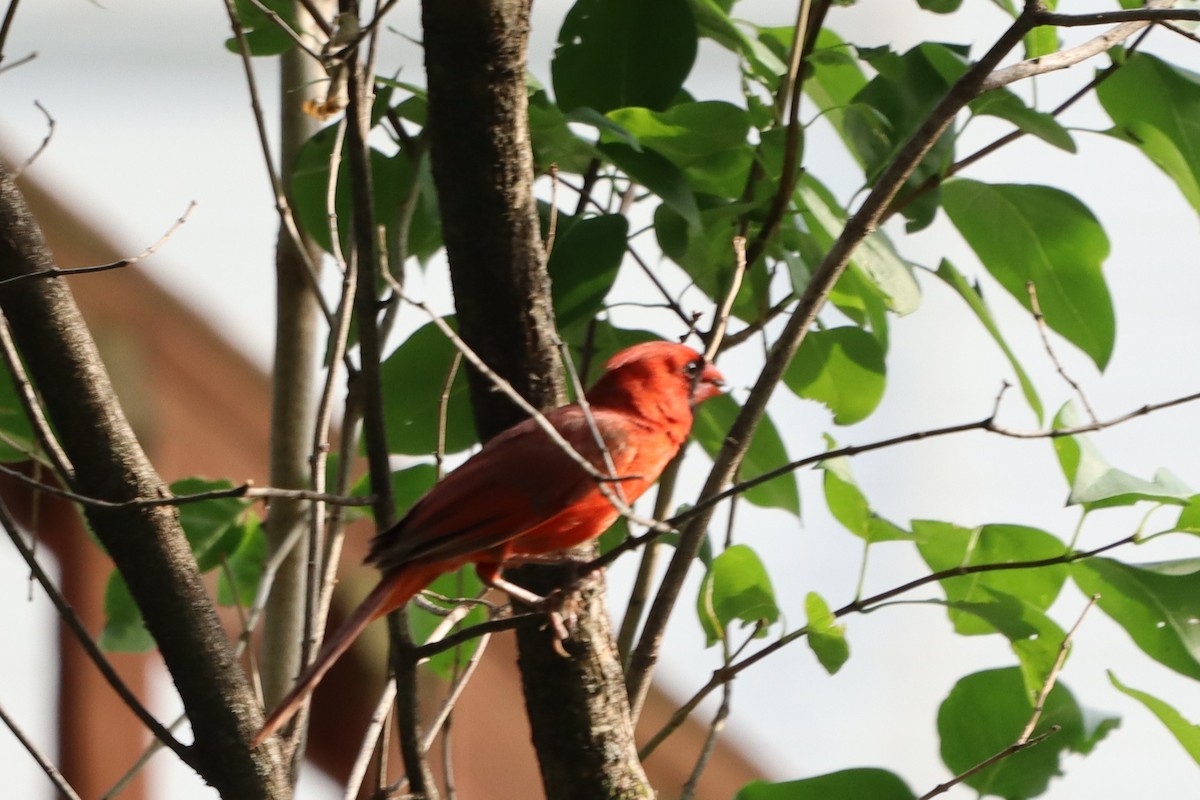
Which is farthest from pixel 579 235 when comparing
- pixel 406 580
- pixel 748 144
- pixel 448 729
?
pixel 448 729

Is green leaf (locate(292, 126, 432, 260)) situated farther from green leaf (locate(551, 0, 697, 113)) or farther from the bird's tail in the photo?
the bird's tail

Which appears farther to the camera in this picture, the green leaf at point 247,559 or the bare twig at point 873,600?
the green leaf at point 247,559

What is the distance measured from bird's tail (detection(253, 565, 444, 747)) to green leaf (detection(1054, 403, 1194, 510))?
0.62 metres

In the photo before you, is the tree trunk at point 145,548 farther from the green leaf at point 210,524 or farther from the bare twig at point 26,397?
the green leaf at point 210,524

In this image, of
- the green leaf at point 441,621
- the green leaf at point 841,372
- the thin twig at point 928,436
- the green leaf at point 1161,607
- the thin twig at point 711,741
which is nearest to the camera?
the thin twig at point 928,436

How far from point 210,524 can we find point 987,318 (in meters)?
0.92

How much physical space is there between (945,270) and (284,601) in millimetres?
861

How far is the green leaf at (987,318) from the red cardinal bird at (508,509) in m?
0.29

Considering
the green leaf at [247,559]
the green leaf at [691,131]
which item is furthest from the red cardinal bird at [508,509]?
the green leaf at [247,559]

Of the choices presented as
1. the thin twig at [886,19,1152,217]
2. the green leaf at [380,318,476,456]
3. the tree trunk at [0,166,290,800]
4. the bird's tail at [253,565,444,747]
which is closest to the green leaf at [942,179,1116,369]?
the thin twig at [886,19,1152,217]

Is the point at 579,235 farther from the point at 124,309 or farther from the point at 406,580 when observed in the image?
the point at 124,309

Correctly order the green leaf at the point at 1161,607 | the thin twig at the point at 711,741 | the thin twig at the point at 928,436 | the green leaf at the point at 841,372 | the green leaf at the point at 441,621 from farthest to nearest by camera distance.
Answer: the green leaf at the point at 441,621 → the green leaf at the point at 841,372 → the thin twig at the point at 711,741 → the green leaf at the point at 1161,607 → the thin twig at the point at 928,436

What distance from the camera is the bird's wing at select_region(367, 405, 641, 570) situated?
1268 millimetres

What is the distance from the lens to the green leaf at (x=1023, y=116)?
52.2 inches
